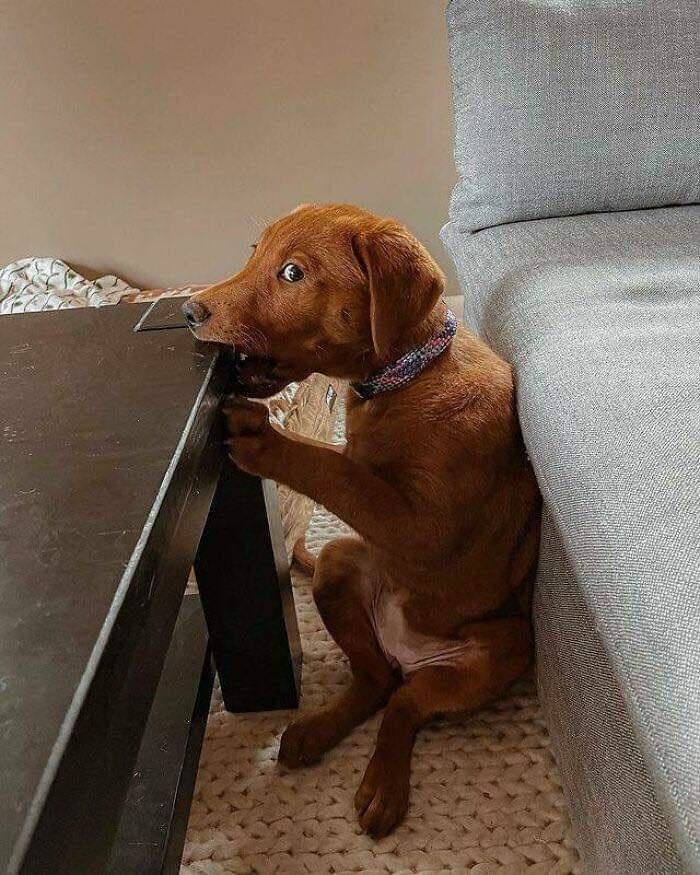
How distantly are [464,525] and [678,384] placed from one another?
35 cm

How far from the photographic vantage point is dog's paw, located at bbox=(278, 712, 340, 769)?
1.24m

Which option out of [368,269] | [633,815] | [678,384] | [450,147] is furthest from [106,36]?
[633,815]

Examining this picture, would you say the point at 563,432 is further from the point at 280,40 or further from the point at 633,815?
the point at 280,40

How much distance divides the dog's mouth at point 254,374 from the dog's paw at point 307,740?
546 millimetres

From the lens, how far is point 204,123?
2260 millimetres

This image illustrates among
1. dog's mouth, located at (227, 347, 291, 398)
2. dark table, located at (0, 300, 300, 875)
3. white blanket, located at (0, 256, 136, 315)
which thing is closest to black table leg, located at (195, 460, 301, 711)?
dark table, located at (0, 300, 300, 875)

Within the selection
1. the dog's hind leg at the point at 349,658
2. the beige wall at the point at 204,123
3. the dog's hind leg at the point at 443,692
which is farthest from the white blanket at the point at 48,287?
the dog's hind leg at the point at 443,692

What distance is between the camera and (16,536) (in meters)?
0.68

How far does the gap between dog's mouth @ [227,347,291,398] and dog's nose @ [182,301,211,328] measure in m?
0.05

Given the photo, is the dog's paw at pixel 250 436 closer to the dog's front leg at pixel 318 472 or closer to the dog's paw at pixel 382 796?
the dog's front leg at pixel 318 472

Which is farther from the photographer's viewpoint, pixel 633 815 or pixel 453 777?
pixel 453 777

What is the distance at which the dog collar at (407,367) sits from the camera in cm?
111

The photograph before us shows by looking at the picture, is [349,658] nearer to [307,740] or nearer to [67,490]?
[307,740]

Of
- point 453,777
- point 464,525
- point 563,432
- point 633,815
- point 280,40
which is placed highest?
point 280,40
